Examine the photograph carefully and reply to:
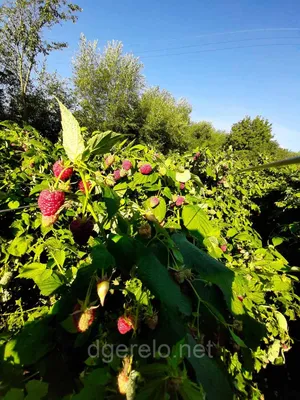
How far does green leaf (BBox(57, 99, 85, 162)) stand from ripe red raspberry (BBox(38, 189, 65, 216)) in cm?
7

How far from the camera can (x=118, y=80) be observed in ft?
48.5

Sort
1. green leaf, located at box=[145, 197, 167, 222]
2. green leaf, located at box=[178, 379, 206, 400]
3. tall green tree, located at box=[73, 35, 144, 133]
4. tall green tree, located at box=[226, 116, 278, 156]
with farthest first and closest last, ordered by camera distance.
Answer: tall green tree, located at box=[226, 116, 278, 156]
tall green tree, located at box=[73, 35, 144, 133]
green leaf, located at box=[145, 197, 167, 222]
green leaf, located at box=[178, 379, 206, 400]

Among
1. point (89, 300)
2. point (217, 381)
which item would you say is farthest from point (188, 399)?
point (89, 300)

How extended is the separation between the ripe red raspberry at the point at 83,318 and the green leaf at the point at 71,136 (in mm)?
243

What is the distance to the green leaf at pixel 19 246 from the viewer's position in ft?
3.54

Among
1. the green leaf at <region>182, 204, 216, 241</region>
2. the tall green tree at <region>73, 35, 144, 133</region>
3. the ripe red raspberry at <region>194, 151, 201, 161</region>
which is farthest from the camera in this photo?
the tall green tree at <region>73, 35, 144, 133</region>

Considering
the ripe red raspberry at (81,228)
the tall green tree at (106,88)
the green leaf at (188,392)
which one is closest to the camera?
the green leaf at (188,392)

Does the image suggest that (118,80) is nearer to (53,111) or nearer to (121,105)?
(121,105)

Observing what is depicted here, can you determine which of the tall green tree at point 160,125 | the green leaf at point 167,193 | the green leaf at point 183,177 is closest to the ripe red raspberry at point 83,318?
the green leaf at point 167,193

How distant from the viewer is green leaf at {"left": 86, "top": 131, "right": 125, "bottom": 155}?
0.39m

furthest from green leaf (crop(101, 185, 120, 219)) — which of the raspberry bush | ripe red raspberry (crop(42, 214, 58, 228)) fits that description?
ripe red raspberry (crop(42, 214, 58, 228))

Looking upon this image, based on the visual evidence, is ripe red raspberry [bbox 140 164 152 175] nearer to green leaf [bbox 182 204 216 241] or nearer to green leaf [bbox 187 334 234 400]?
green leaf [bbox 182 204 216 241]

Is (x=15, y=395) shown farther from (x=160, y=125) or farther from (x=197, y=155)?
(x=160, y=125)

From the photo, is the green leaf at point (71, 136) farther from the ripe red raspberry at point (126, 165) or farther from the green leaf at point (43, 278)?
the ripe red raspberry at point (126, 165)
